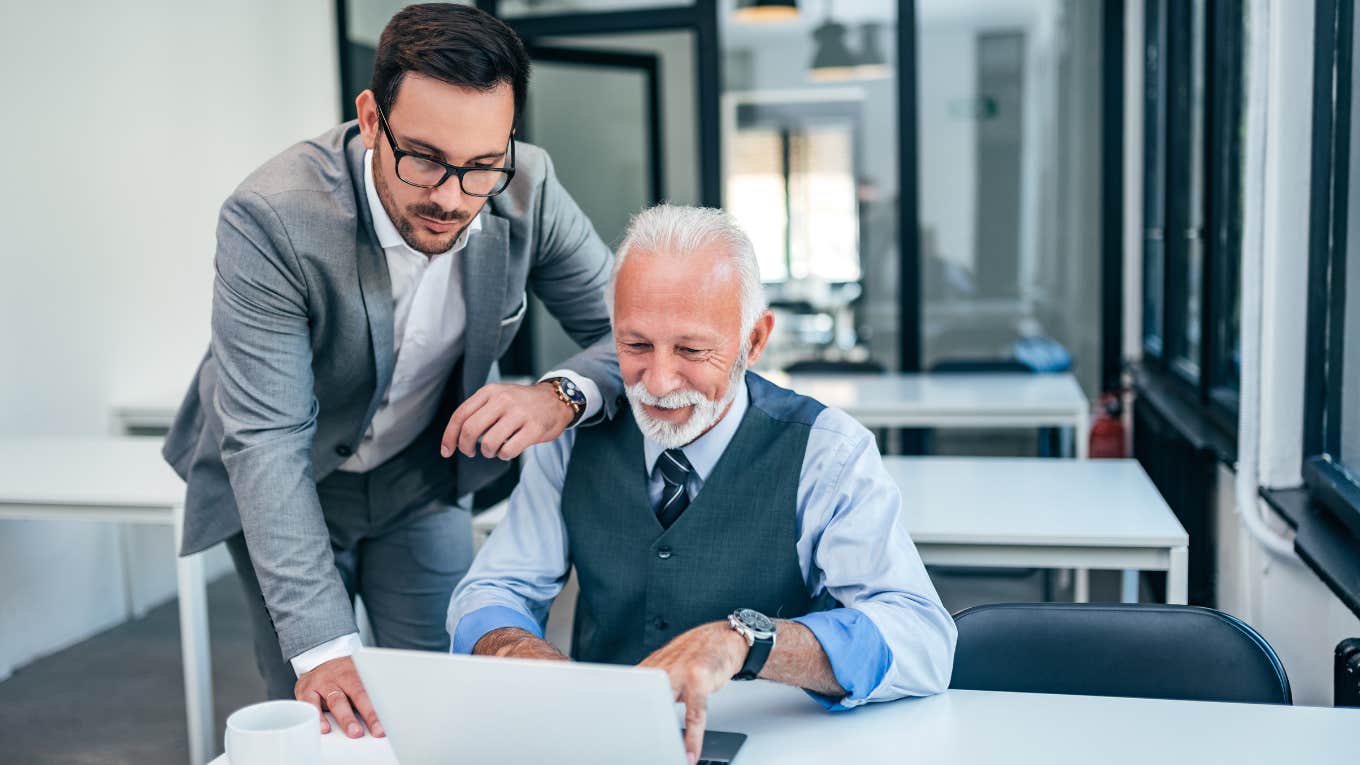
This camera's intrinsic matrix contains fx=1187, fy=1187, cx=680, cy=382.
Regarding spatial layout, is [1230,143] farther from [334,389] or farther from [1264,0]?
[334,389]

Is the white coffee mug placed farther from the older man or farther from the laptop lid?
the older man

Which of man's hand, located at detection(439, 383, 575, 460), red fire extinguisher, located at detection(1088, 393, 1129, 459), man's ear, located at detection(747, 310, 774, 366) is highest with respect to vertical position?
man's ear, located at detection(747, 310, 774, 366)

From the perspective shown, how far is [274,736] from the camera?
1001 mm

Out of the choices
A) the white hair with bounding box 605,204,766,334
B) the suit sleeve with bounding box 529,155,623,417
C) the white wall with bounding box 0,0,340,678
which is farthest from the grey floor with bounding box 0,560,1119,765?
the white hair with bounding box 605,204,766,334

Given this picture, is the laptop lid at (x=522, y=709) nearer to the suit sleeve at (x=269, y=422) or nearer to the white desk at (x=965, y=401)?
the suit sleeve at (x=269, y=422)

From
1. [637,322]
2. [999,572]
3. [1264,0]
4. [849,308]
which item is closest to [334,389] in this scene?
[637,322]

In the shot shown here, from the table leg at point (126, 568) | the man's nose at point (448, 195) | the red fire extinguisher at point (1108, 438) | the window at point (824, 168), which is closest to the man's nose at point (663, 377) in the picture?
the man's nose at point (448, 195)

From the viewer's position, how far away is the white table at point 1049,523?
218 centimetres

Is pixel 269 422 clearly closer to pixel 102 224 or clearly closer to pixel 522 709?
pixel 522 709

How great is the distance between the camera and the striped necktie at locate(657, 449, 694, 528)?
1.55 m

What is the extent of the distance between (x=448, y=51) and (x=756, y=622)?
738 millimetres

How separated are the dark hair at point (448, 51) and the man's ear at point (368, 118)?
0.07ft

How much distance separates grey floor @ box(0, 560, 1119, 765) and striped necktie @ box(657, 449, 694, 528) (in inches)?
58.1

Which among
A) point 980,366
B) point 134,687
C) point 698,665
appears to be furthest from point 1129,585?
point 134,687
